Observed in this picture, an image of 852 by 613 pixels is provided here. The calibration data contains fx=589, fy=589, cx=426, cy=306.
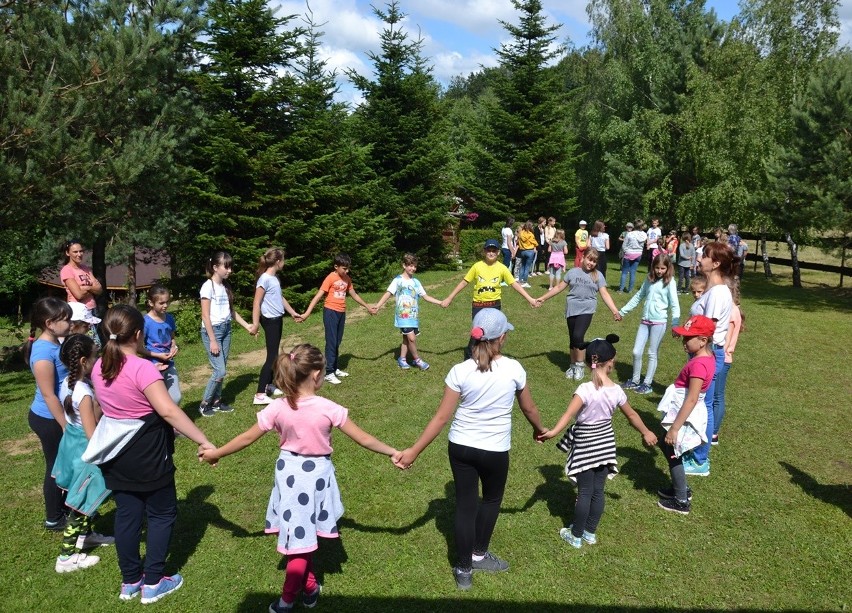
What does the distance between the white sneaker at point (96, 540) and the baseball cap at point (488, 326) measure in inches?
135

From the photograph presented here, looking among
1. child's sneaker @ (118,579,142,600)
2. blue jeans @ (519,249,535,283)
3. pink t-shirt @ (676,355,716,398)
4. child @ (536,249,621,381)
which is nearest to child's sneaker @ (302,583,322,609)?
child's sneaker @ (118,579,142,600)

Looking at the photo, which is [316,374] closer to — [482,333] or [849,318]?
[482,333]

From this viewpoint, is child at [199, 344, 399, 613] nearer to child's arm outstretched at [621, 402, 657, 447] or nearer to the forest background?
child's arm outstretched at [621, 402, 657, 447]

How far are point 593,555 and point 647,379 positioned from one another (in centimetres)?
431

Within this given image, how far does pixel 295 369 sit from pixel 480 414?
1.24 m

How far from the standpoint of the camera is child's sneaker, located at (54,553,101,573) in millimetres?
4406

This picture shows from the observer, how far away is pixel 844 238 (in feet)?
61.0

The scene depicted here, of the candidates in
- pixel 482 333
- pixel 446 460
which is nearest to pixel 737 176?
pixel 446 460

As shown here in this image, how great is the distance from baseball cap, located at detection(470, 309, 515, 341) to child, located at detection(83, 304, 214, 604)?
1941mm

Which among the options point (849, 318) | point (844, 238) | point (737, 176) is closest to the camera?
point (849, 318)

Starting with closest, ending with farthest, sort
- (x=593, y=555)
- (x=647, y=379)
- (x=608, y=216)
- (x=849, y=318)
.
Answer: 1. (x=593, y=555)
2. (x=647, y=379)
3. (x=849, y=318)
4. (x=608, y=216)

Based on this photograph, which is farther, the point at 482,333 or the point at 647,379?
the point at 647,379

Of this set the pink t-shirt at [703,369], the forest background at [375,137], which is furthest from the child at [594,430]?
the forest background at [375,137]

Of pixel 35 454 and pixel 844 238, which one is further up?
pixel 844 238
